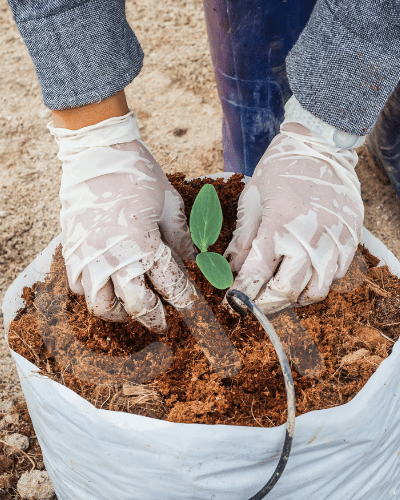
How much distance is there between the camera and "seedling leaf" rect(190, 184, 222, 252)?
825 mm

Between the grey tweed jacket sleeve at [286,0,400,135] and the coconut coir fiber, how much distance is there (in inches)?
13.7

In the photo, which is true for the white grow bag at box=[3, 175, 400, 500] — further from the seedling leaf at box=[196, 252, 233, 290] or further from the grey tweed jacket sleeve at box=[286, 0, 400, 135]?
the grey tweed jacket sleeve at box=[286, 0, 400, 135]

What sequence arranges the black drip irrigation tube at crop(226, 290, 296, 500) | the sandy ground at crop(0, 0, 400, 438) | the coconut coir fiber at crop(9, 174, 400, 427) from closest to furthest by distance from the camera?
the black drip irrigation tube at crop(226, 290, 296, 500), the coconut coir fiber at crop(9, 174, 400, 427), the sandy ground at crop(0, 0, 400, 438)

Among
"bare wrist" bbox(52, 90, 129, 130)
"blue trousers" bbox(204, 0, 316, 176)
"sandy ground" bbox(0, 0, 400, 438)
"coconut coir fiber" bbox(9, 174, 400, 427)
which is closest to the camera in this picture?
"coconut coir fiber" bbox(9, 174, 400, 427)

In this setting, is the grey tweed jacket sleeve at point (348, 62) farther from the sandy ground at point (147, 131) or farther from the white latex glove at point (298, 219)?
the sandy ground at point (147, 131)

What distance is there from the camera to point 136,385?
30.5 inches

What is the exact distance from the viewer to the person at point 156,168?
0.81m

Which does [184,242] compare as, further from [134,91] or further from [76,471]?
[134,91]

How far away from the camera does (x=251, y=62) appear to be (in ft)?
4.51

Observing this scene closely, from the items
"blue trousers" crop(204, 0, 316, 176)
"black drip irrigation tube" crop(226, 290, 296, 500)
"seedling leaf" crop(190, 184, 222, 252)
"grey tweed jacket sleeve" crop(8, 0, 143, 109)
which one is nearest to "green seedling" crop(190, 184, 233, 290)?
"seedling leaf" crop(190, 184, 222, 252)

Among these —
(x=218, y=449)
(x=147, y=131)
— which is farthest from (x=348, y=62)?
(x=147, y=131)

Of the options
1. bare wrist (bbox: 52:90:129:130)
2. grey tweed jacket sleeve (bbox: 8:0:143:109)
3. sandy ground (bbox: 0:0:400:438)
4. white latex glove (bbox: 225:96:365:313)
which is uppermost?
grey tweed jacket sleeve (bbox: 8:0:143:109)

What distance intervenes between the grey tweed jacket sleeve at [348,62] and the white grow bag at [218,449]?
1.52ft

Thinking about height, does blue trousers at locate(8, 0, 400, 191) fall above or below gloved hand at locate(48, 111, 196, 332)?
above
